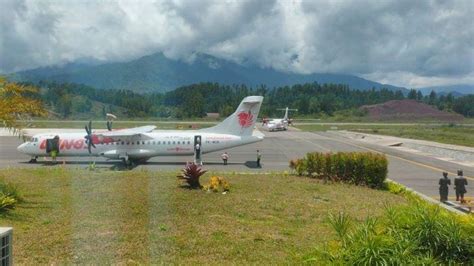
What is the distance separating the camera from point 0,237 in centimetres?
475

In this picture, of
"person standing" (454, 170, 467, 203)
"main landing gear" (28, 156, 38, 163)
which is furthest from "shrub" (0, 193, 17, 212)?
"main landing gear" (28, 156, 38, 163)

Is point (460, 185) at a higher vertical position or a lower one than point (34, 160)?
higher

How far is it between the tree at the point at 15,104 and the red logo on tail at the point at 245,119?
54.1 ft

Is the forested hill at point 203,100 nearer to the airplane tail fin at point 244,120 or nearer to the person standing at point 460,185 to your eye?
the airplane tail fin at point 244,120

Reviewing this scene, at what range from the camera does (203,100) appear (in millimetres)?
73500

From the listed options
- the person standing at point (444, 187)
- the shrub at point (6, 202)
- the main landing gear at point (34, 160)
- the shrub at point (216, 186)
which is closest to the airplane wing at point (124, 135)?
the main landing gear at point (34, 160)

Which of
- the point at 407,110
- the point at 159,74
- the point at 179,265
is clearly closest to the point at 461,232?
the point at 179,265

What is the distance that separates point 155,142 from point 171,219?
1772cm

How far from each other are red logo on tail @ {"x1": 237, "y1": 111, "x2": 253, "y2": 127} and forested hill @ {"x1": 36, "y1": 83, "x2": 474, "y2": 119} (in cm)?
1069

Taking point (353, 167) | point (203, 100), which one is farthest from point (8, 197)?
point (203, 100)

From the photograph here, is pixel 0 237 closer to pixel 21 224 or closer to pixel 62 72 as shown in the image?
pixel 21 224

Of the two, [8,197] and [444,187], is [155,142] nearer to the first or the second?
[8,197]

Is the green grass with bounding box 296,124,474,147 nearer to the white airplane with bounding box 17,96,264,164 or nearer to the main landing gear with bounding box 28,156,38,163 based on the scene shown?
the white airplane with bounding box 17,96,264,164

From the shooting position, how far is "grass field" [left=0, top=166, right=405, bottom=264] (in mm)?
8039
